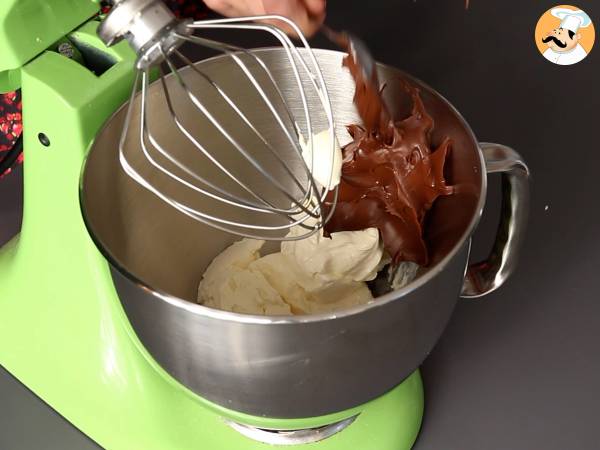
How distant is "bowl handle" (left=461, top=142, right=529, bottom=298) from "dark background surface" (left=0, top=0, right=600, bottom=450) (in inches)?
4.9

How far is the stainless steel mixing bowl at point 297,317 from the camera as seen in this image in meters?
0.40

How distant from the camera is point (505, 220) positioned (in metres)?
0.54

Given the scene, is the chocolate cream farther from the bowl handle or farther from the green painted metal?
the green painted metal

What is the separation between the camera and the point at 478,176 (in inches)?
18.7

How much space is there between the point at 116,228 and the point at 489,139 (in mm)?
465

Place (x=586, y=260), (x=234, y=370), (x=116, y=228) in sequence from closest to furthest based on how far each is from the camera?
1. (x=234, y=370)
2. (x=116, y=228)
3. (x=586, y=260)

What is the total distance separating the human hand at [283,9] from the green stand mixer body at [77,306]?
8 centimetres

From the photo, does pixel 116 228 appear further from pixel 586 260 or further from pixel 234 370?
pixel 586 260

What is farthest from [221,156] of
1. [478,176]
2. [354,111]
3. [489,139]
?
[489,139]

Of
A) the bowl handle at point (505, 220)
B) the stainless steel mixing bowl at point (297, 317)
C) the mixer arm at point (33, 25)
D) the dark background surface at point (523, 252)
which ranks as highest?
the mixer arm at point (33, 25)
